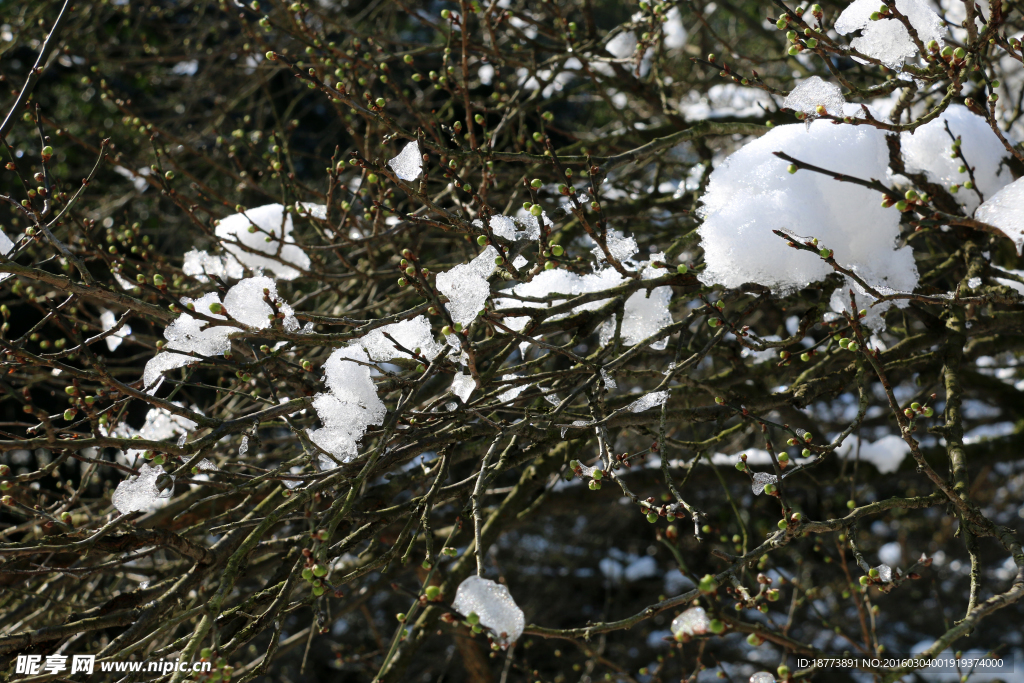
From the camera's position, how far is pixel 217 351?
2.11 m

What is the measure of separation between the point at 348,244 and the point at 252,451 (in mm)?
1303

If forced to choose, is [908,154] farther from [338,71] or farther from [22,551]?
[22,551]

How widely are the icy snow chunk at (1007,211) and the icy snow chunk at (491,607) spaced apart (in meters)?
1.46

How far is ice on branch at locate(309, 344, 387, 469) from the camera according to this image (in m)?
1.96

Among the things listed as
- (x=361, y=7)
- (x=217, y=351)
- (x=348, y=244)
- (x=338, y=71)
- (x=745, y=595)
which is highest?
(x=361, y=7)

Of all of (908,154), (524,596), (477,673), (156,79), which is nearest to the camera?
(908,154)

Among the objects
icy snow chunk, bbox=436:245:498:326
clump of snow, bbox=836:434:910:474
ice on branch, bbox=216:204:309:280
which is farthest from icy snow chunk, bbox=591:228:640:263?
clump of snow, bbox=836:434:910:474

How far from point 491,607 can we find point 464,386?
57cm

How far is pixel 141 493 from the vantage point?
6.46 ft

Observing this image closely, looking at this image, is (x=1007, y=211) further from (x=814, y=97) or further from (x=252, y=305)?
(x=252, y=305)

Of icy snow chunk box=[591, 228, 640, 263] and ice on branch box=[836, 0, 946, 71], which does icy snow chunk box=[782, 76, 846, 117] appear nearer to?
ice on branch box=[836, 0, 946, 71]

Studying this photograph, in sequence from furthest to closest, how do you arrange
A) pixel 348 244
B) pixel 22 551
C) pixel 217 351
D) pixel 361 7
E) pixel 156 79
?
1. pixel 361 7
2. pixel 156 79
3. pixel 348 244
4. pixel 217 351
5. pixel 22 551

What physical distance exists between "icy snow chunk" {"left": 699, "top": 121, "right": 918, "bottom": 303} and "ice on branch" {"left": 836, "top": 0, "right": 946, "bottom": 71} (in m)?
0.27

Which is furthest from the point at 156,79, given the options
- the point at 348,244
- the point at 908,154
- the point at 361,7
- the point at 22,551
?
the point at 908,154
